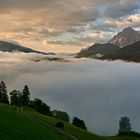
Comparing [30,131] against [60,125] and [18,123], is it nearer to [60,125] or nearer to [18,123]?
[18,123]

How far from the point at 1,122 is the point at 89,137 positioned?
103 feet

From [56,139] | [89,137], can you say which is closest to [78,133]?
[89,137]

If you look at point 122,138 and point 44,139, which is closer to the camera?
point 44,139

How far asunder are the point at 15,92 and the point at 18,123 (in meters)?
99.4

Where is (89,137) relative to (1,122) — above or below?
below

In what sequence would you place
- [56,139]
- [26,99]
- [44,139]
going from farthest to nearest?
[26,99] → [56,139] → [44,139]

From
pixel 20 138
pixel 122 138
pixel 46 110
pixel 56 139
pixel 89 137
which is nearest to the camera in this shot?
pixel 20 138

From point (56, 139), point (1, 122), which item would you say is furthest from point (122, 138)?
point (1, 122)

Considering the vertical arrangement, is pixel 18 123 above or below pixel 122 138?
above

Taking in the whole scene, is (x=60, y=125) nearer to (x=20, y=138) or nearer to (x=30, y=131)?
(x=30, y=131)

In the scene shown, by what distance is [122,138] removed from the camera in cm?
10019

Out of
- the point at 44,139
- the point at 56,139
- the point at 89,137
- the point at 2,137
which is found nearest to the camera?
the point at 2,137

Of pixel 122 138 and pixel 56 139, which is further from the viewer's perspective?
pixel 122 138

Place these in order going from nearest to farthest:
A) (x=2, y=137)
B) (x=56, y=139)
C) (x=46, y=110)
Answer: (x=2, y=137), (x=56, y=139), (x=46, y=110)
